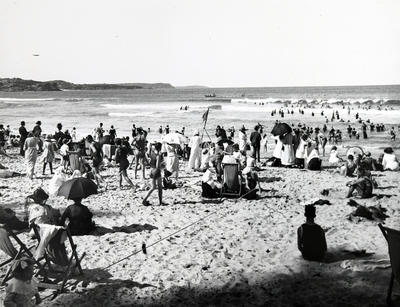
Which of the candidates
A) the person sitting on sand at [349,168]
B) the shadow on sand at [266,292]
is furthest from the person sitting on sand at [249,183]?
→ the shadow on sand at [266,292]

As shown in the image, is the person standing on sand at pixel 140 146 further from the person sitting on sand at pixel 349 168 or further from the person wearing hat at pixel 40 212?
→ the person sitting on sand at pixel 349 168

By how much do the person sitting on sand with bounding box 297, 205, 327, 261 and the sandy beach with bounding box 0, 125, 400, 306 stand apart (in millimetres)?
138

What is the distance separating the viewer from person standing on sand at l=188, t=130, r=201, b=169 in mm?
14953

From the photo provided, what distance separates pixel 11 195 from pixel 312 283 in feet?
27.6

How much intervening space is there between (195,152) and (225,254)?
328 inches

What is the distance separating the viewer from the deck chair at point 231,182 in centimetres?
1087

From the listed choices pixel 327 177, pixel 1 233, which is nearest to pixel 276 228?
pixel 1 233

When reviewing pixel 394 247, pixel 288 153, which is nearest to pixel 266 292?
pixel 394 247

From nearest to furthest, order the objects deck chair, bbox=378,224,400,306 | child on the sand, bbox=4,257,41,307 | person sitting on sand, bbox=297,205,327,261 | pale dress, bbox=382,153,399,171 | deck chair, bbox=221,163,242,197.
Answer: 1. child on the sand, bbox=4,257,41,307
2. deck chair, bbox=378,224,400,306
3. person sitting on sand, bbox=297,205,327,261
4. deck chair, bbox=221,163,242,197
5. pale dress, bbox=382,153,399,171

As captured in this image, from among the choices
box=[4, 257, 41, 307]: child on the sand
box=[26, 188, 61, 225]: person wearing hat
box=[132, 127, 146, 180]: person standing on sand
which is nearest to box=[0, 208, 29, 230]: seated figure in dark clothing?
box=[26, 188, 61, 225]: person wearing hat

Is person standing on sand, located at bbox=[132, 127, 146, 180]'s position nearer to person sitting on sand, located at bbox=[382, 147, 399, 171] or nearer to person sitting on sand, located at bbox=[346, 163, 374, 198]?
person sitting on sand, located at bbox=[346, 163, 374, 198]

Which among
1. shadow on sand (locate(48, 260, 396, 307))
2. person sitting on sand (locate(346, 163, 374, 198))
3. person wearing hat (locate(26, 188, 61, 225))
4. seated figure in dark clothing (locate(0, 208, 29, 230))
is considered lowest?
shadow on sand (locate(48, 260, 396, 307))

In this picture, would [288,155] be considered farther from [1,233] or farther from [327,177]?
[1,233]

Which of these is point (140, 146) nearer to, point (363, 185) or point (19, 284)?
point (363, 185)
